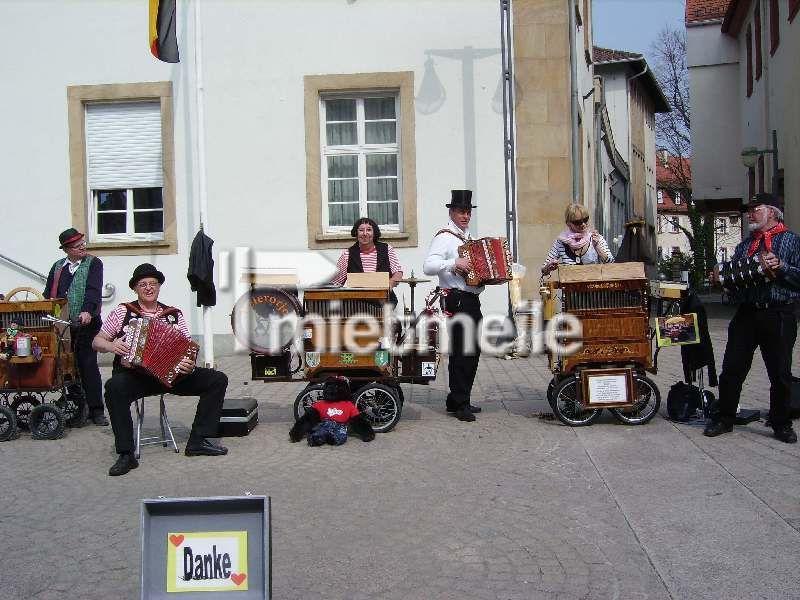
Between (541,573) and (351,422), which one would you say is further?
(351,422)

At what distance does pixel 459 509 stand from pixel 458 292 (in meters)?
3.05

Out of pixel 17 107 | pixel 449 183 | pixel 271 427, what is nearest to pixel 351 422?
pixel 271 427

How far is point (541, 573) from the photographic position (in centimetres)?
479

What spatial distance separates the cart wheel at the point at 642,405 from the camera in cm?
828

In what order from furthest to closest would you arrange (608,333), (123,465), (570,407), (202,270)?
1. (202,270)
2. (570,407)
3. (608,333)
4. (123,465)

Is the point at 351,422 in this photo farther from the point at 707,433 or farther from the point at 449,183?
the point at 449,183

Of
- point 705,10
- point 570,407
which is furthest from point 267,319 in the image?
point 705,10

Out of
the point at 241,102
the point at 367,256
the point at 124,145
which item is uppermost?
the point at 241,102

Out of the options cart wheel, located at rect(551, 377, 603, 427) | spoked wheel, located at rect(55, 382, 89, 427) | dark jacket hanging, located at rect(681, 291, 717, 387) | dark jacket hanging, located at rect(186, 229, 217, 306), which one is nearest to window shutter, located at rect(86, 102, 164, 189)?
dark jacket hanging, located at rect(186, 229, 217, 306)

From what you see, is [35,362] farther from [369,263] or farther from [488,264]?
[488,264]

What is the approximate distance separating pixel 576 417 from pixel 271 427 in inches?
104

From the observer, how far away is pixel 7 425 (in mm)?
8570

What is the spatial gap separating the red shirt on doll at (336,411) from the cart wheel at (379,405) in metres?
0.21

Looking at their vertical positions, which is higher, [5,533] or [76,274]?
[76,274]
